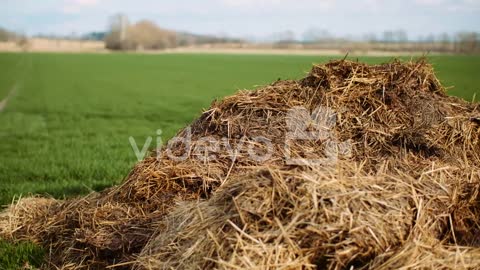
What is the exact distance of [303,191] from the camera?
3689 mm

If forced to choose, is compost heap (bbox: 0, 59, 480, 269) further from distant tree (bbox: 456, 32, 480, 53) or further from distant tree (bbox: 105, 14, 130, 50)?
distant tree (bbox: 105, 14, 130, 50)

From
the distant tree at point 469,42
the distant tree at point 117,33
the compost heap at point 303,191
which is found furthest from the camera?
the distant tree at point 117,33

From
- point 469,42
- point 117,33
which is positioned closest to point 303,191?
point 469,42

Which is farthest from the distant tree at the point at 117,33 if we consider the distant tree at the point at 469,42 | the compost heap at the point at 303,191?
the compost heap at the point at 303,191

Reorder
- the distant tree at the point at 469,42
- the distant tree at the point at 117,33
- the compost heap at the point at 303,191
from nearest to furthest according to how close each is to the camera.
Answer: the compost heap at the point at 303,191
the distant tree at the point at 469,42
the distant tree at the point at 117,33

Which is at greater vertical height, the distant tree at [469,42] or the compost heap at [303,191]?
Answer: the distant tree at [469,42]

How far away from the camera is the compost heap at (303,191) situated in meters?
3.57

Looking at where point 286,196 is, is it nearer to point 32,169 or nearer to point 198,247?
point 198,247

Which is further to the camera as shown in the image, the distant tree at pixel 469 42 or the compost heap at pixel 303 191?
the distant tree at pixel 469 42

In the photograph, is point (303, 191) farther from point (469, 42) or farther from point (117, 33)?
point (117, 33)

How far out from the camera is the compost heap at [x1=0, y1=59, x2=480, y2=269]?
11.7 ft

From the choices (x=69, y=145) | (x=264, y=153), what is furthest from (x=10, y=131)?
Result: (x=264, y=153)

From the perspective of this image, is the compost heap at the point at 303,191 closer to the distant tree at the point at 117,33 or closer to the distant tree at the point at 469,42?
the distant tree at the point at 469,42

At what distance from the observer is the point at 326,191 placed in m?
3.69
